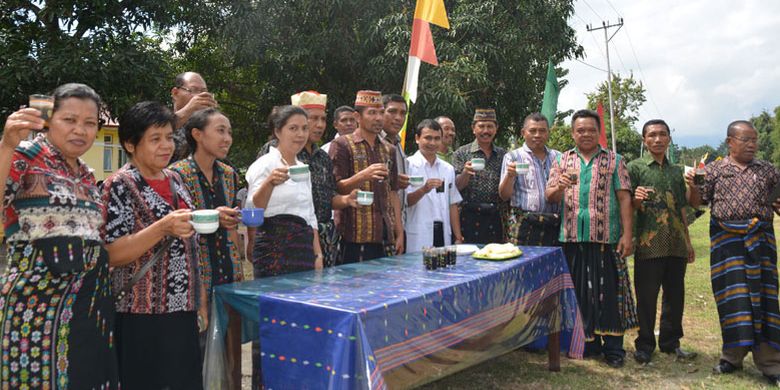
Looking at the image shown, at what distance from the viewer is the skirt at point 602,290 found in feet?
15.0

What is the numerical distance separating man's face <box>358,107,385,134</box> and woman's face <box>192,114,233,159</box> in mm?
1486

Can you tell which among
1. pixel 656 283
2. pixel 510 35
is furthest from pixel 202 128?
pixel 510 35

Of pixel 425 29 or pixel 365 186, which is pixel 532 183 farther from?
pixel 425 29

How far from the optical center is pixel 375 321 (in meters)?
2.37

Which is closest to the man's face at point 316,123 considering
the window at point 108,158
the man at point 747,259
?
the man at point 747,259

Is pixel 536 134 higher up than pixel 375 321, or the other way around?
pixel 536 134

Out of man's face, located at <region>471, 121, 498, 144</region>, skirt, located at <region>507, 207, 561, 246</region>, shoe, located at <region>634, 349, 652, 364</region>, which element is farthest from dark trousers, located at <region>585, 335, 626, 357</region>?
man's face, located at <region>471, 121, 498, 144</region>

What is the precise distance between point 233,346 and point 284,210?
844 mm

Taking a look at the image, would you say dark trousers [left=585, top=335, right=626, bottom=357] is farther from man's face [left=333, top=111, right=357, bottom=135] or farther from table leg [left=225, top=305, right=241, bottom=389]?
table leg [left=225, top=305, right=241, bottom=389]

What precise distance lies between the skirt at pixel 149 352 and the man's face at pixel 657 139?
389 cm

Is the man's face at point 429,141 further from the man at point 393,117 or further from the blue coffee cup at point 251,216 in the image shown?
the blue coffee cup at point 251,216

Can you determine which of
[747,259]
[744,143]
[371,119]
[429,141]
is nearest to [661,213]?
[747,259]

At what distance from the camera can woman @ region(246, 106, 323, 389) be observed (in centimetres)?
336

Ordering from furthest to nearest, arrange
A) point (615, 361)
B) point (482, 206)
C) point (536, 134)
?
1. point (482, 206)
2. point (536, 134)
3. point (615, 361)
